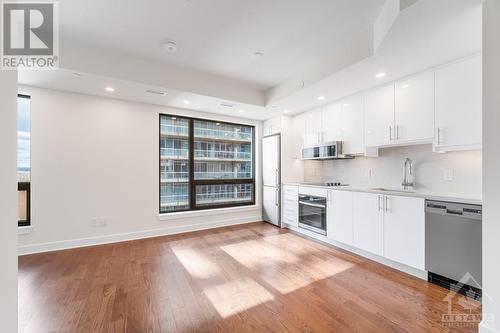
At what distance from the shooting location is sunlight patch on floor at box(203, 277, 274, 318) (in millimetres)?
1887

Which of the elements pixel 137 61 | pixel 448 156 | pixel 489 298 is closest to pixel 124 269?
pixel 137 61

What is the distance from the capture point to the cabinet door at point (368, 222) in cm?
271

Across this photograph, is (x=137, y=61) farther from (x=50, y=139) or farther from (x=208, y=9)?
(x=50, y=139)

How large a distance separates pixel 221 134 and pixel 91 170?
247 centimetres

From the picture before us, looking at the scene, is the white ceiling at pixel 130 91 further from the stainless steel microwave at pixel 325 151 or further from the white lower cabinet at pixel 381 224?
the white lower cabinet at pixel 381 224

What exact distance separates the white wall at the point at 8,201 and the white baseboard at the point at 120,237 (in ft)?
9.10

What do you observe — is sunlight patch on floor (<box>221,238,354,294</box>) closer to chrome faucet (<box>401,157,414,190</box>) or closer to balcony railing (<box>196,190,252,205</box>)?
chrome faucet (<box>401,157,414,190</box>)

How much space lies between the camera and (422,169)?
9.37 feet

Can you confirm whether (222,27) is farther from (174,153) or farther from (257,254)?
(257,254)

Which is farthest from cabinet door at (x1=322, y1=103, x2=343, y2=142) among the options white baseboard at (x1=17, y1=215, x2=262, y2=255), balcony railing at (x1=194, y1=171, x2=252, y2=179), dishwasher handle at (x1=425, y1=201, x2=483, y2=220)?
white baseboard at (x1=17, y1=215, x2=262, y2=255)

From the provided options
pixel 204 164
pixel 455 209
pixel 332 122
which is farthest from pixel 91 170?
pixel 455 209

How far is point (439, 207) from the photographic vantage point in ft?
7.29

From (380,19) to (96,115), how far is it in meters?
4.00

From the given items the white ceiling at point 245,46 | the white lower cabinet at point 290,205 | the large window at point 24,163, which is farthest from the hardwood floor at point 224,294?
the white ceiling at point 245,46
